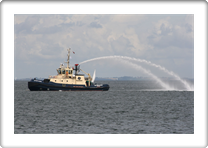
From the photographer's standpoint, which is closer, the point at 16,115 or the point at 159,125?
the point at 159,125

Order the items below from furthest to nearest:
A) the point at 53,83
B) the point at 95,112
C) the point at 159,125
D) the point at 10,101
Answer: the point at 53,83 → the point at 95,112 → the point at 159,125 → the point at 10,101

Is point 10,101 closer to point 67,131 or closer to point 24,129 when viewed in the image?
point 24,129

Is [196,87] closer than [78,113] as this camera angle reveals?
Yes

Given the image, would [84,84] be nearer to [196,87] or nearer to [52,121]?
[52,121]

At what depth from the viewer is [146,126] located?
35938 millimetres

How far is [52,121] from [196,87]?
66.0ft

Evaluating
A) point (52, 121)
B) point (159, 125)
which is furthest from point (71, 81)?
point (159, 125)

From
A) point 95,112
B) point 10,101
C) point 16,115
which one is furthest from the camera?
point 95,112

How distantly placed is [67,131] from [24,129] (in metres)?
5.58

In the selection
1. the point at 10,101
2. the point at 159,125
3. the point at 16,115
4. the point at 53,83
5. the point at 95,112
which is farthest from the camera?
the point at 53,83

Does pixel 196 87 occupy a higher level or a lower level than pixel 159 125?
higher

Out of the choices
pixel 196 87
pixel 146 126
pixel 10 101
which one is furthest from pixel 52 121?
pixel 196 87

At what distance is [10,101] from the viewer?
31.6 m

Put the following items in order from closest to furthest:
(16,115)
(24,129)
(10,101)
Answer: (10,101) < (24,129) < (16,115)
